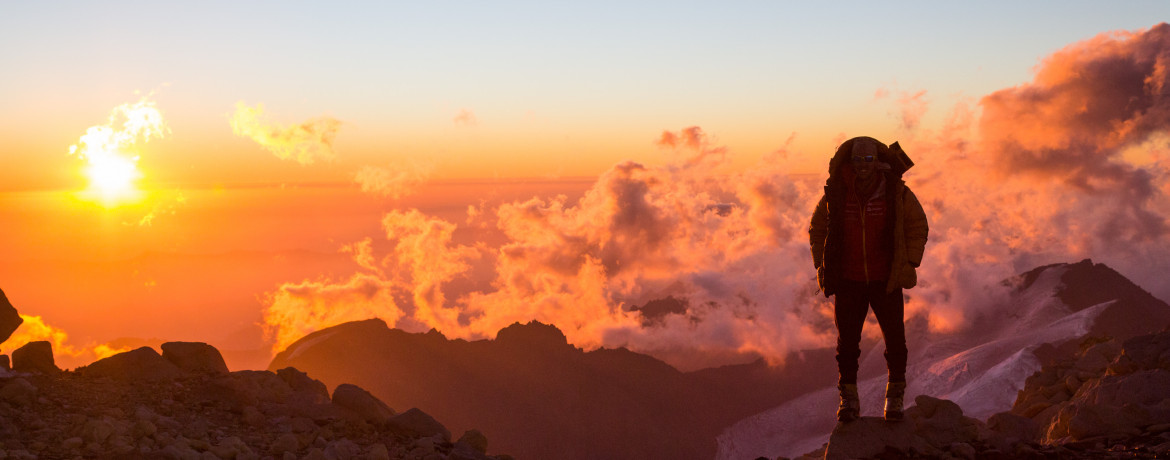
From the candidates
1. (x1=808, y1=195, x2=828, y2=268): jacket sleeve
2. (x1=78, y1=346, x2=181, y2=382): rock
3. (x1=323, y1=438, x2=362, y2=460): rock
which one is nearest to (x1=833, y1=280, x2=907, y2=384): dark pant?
(x1=808, y1=195, x2=828, y2=268): jacket sleeve

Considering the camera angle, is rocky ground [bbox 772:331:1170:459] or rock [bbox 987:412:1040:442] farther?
rock [bbox 987:412:1040:442]

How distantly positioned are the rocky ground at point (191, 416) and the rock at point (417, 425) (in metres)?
0.02

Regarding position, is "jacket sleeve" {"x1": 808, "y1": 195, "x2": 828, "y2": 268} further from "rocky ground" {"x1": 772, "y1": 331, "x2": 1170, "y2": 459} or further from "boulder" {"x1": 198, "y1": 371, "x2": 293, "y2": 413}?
"boulder" {"x1": 198, "y1": 371, "x2": 293, "y2": 413}

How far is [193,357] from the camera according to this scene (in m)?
14.5

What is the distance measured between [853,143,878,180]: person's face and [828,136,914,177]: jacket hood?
0.13m

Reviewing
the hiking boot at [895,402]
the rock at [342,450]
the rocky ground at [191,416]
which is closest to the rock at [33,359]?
the rocky ground at [191,416]

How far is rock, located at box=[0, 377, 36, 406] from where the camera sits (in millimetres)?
11516

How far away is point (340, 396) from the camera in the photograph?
1387 cm

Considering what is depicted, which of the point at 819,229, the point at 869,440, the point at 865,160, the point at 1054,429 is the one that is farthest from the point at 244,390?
the point at 1054,429

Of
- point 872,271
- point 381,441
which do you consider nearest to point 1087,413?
point 872,271

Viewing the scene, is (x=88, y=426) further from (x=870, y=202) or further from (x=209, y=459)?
(x=870, y=202)

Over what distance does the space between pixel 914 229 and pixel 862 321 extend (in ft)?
5.22

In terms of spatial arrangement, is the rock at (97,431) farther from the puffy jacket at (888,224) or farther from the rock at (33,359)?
the puffy jacket at (888,224)

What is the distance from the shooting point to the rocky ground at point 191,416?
10.6m
